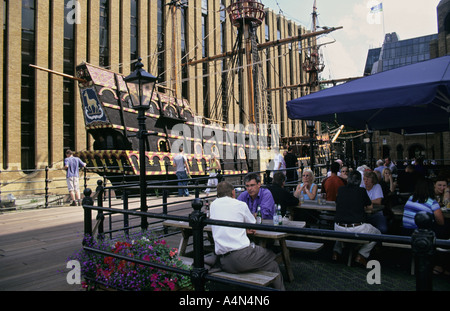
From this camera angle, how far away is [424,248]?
1.51 metres

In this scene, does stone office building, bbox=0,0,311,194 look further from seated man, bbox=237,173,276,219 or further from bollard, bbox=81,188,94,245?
bollard, bbox=81,188,94,245

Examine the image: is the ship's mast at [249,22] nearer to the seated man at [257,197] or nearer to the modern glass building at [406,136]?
the modern glass building at [406,136]

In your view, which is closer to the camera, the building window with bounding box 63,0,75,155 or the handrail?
the handrail

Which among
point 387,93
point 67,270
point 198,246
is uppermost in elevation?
point 387,93

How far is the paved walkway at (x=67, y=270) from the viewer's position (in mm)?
3668

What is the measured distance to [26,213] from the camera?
9.48 metres

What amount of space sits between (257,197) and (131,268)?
207 cm

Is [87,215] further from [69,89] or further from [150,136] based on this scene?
[69,89]

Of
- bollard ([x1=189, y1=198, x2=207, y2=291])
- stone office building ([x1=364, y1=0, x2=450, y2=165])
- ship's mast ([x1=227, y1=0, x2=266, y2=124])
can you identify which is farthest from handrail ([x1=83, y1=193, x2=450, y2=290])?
ship's mast ([x1=227, y1=0, x2=266, y2=124])

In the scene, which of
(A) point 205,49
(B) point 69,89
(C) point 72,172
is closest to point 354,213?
(C) point 72,172

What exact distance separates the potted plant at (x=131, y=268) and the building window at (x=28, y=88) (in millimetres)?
18735

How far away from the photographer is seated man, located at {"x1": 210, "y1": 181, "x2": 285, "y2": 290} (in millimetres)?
3188

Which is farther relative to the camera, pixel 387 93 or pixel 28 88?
pixel 28 88

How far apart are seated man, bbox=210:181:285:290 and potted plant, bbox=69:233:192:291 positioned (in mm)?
440
